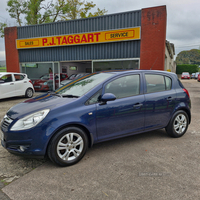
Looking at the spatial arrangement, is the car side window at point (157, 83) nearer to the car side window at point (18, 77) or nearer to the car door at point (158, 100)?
the car door at point (158, 100)

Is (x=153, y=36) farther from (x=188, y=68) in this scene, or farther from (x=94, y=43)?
(x=188, y=68)

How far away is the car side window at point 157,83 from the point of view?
3.87 metres

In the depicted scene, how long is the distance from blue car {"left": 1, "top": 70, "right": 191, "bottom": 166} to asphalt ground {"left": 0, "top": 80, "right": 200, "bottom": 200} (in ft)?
1.04

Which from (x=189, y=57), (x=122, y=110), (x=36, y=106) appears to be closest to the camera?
(x=36, y=106)

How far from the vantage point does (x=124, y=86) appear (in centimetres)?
358

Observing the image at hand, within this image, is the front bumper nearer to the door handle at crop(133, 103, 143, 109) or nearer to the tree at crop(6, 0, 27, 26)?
the door handle at crop(133, 103, 143, 109)

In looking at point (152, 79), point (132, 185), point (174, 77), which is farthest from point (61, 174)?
A: point (174, 77)

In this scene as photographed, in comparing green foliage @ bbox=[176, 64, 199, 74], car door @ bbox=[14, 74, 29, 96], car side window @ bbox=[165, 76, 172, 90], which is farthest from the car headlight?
green foliage @ bbox=[176, 64, 199, 74]

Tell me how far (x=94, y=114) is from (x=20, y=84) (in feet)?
26.4

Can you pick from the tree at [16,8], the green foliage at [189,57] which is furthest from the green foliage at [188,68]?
the green foliage at [189,57]

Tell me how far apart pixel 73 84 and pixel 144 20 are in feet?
30.8

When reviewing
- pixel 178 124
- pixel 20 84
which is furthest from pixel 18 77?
pixel 178 124

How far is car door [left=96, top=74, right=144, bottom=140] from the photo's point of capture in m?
3.24

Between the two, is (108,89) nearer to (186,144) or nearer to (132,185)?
(132,185)
